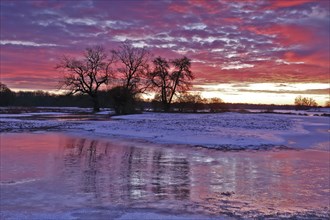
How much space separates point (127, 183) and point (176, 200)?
2058 millimetres

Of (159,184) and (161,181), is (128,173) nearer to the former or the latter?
(161,181)

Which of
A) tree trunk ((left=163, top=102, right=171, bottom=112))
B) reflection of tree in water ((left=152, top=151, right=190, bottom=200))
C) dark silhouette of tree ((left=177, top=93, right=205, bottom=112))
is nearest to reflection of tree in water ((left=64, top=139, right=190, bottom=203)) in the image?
reflection of tree in water ((left=152, top=151, right=190, bottom=200))

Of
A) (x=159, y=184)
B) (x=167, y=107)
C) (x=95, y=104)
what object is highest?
(x=95, y=104)

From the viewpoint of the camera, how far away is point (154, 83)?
223 feet

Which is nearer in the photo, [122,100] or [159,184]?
[159,184]

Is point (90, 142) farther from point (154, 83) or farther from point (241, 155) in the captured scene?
point (154, 83)

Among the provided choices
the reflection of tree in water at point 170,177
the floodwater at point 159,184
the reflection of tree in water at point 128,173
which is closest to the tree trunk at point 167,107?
the reflection of tree in water at point 128,173

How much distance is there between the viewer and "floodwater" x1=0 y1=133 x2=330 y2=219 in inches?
306

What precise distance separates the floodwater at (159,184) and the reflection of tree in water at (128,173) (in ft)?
0.08

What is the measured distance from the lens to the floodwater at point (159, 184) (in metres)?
7.78

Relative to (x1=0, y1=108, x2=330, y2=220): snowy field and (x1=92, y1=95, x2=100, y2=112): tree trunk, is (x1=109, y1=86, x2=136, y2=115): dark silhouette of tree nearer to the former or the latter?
(x1=92, y1=95, x2=100, y2=112): tree trunk

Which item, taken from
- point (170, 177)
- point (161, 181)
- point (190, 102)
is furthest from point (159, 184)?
point (190, 102)

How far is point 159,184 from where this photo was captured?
1019 centimetres

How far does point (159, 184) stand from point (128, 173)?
1.73m
